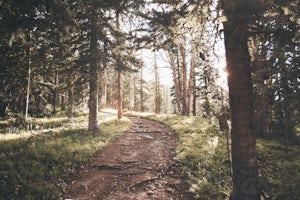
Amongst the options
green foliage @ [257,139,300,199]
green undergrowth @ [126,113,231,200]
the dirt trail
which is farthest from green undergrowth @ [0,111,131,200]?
green foliage @ [257,139,300,199]

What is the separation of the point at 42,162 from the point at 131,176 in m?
3.21

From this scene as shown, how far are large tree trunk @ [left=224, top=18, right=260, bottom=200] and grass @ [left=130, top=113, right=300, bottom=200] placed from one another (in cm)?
69

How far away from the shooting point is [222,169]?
26.7 ft

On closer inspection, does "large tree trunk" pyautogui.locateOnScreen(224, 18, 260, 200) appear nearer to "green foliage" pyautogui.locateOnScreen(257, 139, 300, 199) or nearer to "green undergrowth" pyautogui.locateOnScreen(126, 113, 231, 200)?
"green foliage" pyautogui.locateOnScreen(257, 139, 300, 199)

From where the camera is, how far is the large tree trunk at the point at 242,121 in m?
5.38

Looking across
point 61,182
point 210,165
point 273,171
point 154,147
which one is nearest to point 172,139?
point 154,147

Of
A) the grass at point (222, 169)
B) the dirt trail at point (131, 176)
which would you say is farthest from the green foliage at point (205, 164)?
the dirt trail at point (131, 176)

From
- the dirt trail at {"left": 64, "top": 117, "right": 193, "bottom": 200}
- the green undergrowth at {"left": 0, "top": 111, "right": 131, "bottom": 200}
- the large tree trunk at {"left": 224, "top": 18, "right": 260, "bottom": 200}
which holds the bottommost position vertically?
the dirt trail at {"left": 64, "top": 117, "right": 193, "bottom": 200}

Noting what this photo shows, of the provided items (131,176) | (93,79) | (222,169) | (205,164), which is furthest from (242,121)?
(93,79)

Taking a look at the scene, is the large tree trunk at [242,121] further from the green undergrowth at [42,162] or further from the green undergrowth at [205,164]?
the green undergrowth at [42,162]

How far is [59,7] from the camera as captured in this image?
6.45 meters

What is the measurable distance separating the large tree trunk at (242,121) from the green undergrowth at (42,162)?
16.5 ft

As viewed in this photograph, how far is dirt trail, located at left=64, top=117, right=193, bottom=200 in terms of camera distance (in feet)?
21.3

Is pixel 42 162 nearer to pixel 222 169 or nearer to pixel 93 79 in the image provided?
pixel 93 79
